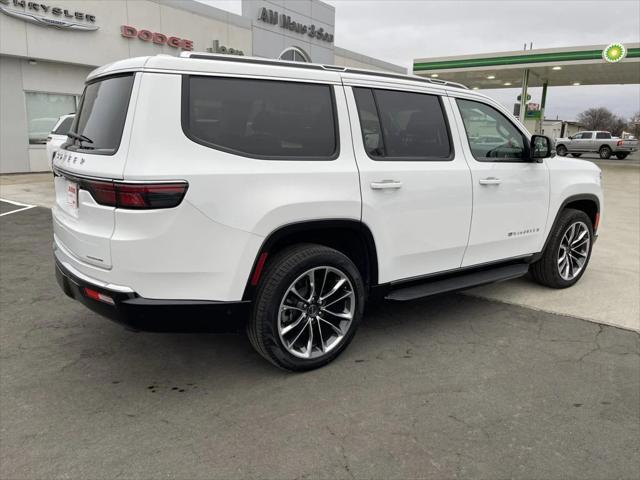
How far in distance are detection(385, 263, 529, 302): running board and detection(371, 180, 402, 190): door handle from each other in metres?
0.79

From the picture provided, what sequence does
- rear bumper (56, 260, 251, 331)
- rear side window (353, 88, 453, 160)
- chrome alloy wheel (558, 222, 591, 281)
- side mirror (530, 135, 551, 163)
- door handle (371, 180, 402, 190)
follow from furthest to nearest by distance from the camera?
chrome alloy wheel (558, 222, 591, 281)
side mirror (530, 135, 551, 163)
rear side window (353, 88, 453, 160)
door handle (371, 180, 402, 190)
rear bumper (56, 260, 251, 331)

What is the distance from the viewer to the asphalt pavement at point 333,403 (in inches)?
96.3

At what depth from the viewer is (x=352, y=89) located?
11.2ft

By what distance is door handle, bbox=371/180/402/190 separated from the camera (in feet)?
11.0

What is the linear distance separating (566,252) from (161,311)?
13.6ft

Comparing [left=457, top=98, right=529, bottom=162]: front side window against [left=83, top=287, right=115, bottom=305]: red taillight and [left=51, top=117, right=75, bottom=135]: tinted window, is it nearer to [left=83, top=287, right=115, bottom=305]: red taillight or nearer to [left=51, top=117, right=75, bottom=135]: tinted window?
[left=83, top=287, right=115, bottom=305]: red taillight

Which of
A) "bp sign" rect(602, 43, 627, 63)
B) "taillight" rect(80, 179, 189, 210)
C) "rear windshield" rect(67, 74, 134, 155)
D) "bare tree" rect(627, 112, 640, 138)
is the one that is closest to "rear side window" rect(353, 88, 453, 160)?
"taillight" rect(80, 179, 189, 210)

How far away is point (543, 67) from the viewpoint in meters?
22.3

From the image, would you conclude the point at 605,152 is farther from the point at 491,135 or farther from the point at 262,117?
the point at 262,117

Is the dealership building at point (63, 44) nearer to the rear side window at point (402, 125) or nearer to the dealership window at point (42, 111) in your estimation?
the dealership window at point (42, 111)

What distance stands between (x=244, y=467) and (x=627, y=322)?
140 inches

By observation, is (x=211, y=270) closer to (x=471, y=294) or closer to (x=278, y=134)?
(x=278, y=134)

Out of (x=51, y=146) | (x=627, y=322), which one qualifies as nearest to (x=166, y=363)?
(x=627, y=322)

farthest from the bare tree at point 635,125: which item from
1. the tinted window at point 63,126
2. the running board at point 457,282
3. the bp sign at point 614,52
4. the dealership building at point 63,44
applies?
the running board at point 457,282
